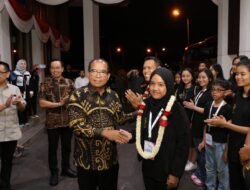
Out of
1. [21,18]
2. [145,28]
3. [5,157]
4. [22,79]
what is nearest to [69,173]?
[5,157]

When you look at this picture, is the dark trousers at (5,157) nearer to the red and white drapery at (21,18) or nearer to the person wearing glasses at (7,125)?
the person wearing glasses at (7,125)

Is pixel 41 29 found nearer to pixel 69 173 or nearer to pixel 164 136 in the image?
pixel 69 173

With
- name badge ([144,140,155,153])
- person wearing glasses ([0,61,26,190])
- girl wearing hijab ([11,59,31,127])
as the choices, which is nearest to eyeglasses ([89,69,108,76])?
name badge ([144,140,155,153])

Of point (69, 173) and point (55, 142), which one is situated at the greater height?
point (55, 142)

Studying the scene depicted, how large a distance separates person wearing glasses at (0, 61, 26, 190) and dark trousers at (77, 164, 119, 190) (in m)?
1.74

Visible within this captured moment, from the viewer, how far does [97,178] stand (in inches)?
112

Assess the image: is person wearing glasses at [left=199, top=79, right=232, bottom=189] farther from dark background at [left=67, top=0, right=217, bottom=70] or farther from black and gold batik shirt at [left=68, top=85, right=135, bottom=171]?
dark background at [left=67, top=0, right=217, bottom=70]

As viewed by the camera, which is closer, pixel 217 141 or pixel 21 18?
pixel 217 141

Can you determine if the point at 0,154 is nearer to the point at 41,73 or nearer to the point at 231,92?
the point at 231,92

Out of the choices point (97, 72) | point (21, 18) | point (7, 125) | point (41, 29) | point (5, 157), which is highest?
point (41, 29)

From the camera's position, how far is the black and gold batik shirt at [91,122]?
266cm

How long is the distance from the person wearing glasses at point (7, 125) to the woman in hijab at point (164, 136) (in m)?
2.17

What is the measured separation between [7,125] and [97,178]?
191cm

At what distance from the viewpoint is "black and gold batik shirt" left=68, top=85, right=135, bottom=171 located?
2.66 metres
